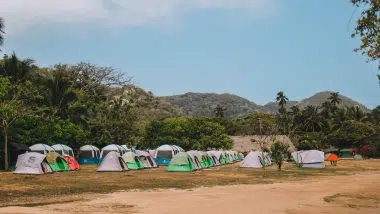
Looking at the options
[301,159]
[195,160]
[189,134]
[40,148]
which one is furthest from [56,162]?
[301,159]

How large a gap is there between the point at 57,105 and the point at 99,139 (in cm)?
875

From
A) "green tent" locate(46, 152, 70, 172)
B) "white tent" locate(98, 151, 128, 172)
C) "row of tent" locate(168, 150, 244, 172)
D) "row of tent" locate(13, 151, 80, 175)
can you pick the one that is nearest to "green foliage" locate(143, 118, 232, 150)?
"row of tent" locate(168, 150, 244, 172)

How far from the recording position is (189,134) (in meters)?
58.0

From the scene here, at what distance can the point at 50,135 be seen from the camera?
46.4m

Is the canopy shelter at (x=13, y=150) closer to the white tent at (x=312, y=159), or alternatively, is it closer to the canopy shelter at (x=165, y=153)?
the canopy shelter at (x=165, y=153)

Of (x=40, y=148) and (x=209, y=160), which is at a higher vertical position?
(x=40, y=148)

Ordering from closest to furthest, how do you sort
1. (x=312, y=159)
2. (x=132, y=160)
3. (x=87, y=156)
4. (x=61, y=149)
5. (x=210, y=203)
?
(x=210, y=203), (x=132, y=160), (x=61, y=149), (x=312, y=159), (x=87, y=156)

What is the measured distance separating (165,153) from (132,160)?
37.9 feet

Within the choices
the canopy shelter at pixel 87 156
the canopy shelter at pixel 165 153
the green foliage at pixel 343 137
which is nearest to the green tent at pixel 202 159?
the canopy shelter at pixel 165 153

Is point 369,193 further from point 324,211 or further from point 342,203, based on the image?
point 324,211

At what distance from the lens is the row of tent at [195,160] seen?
1539 inches

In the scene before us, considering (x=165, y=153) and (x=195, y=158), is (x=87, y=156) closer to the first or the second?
(x=165, y=153)

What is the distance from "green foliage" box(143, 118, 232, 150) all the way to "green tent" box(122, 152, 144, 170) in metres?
15.1

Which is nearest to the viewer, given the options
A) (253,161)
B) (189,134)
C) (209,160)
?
(253,161)
